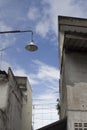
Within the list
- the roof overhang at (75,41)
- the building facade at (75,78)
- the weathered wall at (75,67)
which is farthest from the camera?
the weathered wall at (75,67)

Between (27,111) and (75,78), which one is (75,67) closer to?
(75,78)

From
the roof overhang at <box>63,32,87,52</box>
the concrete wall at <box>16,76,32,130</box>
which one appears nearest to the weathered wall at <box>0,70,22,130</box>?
the roof overhang at <box>63,32,87,52</box>

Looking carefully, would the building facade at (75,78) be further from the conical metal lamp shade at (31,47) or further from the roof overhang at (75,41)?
the conical metal lamp shade at (31,47)

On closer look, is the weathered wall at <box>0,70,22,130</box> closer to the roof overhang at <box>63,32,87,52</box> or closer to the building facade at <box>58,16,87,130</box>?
the building facade at <box>58,16,87,130</box>

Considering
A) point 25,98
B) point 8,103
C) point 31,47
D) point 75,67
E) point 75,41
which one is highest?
point 31,47

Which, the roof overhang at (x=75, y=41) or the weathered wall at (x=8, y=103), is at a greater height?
the roof overhang at (x=75, y=41)

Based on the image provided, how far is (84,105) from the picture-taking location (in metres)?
14.2

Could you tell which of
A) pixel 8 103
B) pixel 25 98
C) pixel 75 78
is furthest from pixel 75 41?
pixel 25 98

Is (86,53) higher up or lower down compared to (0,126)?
higher up

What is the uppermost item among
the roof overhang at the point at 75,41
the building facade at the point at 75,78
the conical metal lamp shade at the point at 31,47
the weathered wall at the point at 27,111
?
the conical metal lamp shade at the point at 31,47

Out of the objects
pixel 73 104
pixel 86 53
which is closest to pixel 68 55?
pixel 86 53

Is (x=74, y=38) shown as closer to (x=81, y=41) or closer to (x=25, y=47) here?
(x=81, y=41)

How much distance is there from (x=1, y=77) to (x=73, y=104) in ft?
17.0

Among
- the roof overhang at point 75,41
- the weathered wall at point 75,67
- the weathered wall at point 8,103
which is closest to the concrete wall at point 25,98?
the weathered wall at point 8,103
